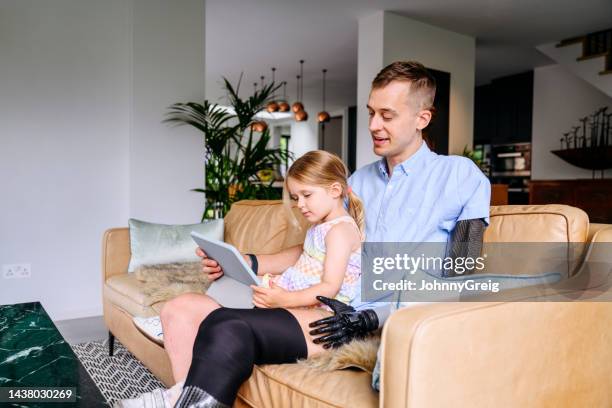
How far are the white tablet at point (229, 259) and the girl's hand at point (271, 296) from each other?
25 millimetres

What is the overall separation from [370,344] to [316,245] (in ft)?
1.24

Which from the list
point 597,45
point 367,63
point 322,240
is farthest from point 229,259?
point 597,45

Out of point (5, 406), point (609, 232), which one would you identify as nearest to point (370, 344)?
point (609, 232)

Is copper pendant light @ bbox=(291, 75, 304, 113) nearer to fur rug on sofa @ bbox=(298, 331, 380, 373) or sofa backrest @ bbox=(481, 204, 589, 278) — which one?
sofa backrest @ bbox=(481, 204, 589, 278)

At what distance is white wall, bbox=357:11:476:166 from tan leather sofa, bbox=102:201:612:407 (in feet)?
12.5

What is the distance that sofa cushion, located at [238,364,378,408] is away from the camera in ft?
3.44

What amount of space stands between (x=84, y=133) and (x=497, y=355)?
3205 millimetres

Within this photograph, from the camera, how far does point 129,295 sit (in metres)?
2.19

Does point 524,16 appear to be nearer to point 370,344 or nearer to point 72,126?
point 72,126

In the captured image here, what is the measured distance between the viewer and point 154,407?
1.15 m

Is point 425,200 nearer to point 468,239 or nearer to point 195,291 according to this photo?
point 468,239

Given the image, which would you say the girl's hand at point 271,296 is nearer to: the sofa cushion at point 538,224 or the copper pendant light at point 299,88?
the sofa cushion at point 538,224

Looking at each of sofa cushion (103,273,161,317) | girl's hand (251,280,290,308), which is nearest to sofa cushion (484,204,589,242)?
girl's hand (251,280,290,308)

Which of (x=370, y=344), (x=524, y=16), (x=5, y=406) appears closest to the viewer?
(x=5, y=406)
